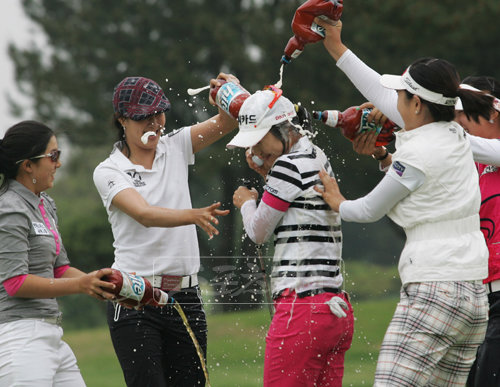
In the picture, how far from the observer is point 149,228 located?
185 inches

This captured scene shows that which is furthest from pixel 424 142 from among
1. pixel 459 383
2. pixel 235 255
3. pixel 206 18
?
pixel 206 18

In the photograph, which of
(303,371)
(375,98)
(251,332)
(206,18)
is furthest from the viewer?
(206,18)

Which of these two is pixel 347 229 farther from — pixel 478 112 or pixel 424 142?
pixel 424 142

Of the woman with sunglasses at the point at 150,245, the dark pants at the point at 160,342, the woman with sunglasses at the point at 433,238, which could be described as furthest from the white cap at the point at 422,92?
the dark pants at the point at 160,342

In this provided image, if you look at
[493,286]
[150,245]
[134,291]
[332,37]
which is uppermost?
[332,37]

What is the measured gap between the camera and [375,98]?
451 centimetres

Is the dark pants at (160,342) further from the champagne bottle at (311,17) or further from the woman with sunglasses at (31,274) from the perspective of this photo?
the champagne bottle at (311,17)

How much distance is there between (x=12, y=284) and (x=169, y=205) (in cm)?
99

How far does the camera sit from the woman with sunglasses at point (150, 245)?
15.2 ft

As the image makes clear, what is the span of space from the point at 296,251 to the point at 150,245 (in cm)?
94

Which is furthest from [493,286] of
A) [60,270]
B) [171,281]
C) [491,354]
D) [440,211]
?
[60,270]

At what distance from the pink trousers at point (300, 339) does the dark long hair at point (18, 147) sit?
1.46 metres

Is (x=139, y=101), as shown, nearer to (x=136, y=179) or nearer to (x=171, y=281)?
(x=136, y=179)

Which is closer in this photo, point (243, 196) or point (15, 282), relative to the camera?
point (15, 282)
